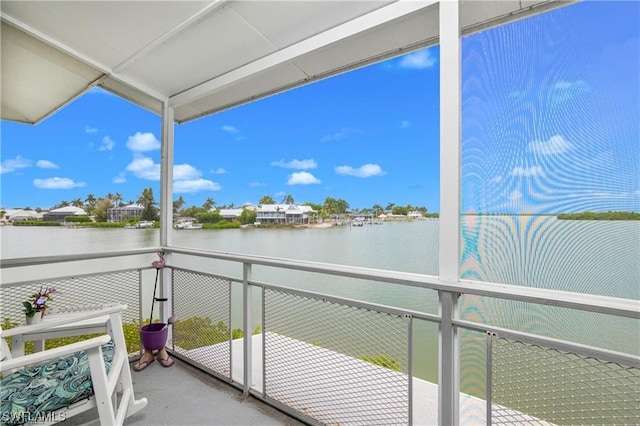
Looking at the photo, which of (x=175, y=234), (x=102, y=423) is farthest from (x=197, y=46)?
(x=102, y=423)

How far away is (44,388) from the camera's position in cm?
136

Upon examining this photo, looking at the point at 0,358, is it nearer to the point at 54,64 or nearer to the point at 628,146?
the point at 54,64

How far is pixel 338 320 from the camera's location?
1.72 metres

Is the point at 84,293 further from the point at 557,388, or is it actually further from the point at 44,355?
the point at 557,388

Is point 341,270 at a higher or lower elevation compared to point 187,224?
lower

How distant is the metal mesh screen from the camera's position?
1524 millimetres

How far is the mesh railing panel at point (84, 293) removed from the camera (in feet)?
6.71

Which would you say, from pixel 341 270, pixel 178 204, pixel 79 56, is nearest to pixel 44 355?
pixel 341 270

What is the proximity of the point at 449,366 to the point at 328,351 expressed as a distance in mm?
705

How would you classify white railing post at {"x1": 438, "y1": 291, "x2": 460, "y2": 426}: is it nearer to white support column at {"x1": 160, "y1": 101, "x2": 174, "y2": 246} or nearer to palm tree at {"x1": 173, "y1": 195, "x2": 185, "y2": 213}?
palm tree at {"x1": 173, "y1": 195, "x2": 185, "y2": 213}

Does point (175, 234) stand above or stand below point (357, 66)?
below

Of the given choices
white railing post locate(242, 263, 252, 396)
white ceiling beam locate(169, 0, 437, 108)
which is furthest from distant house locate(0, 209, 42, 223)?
white railing post locate(242, 263, 252, 396)

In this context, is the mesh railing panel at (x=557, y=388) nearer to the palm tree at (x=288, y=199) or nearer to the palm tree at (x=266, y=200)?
the palm tree at (x=288, y=199)

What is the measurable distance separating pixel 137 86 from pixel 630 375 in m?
3.70
